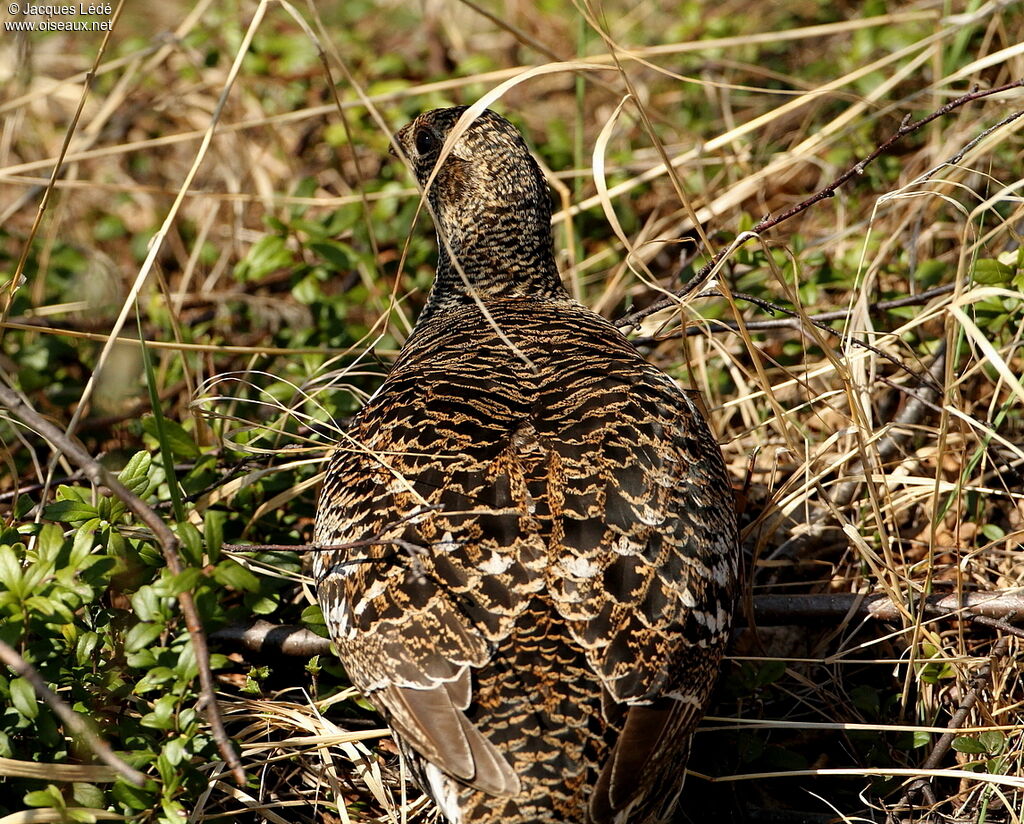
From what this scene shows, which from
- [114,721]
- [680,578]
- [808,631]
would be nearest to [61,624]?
[114,721]

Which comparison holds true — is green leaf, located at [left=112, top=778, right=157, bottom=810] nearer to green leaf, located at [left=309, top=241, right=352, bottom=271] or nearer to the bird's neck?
the bird's neck

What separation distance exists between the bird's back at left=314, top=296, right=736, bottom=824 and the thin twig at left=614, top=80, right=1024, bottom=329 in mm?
629

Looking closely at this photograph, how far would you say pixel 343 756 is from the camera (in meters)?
3.84

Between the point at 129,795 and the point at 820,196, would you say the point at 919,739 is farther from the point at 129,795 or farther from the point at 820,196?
the point at 129,795

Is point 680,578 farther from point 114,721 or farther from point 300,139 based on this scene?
point 300,139

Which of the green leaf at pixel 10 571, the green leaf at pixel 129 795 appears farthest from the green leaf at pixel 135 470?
the green leaf at pixel 129 795

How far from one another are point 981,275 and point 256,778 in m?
3.06

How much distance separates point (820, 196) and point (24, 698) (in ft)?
9.89

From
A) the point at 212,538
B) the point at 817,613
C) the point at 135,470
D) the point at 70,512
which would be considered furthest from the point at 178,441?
the point at 817,613

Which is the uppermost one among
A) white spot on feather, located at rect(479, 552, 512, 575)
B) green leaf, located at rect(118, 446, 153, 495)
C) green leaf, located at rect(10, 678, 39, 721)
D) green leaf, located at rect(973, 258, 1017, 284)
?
green leaf, located at rect(973, 258, 1017, 284)

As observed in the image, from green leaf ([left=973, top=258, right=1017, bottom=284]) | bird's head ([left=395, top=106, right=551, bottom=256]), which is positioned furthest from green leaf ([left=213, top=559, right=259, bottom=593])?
green leaf ([left=973, top=258, right=1017, bottom=284])

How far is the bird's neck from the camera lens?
4.59 m

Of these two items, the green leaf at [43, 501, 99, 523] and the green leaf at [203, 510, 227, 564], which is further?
the green leaf at [43, 501, 99, 523]

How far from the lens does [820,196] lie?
3885 mm
